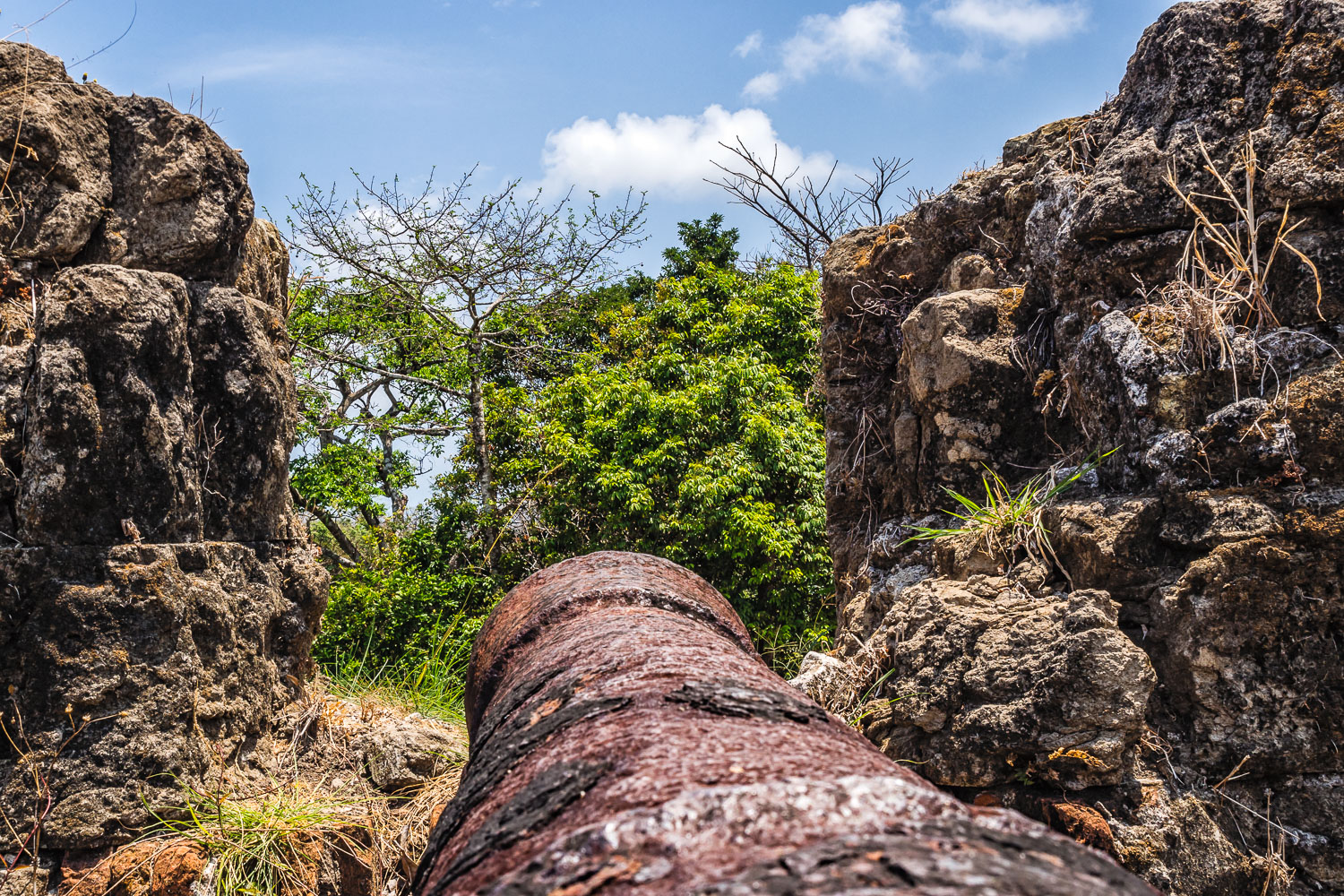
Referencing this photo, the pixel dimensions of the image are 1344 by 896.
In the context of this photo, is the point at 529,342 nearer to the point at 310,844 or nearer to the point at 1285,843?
the point at 310,844

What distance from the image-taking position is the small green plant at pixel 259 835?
3967 millimetres

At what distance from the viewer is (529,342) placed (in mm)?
15102

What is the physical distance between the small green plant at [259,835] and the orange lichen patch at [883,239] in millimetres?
4283

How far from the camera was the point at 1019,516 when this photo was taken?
3.56 m

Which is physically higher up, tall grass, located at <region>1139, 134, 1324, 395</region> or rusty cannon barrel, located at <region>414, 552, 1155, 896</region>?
→ tall grass, located at <region>1139, 134, 1324, 395</region>

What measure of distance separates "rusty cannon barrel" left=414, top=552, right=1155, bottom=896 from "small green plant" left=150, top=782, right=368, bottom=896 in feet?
9.99

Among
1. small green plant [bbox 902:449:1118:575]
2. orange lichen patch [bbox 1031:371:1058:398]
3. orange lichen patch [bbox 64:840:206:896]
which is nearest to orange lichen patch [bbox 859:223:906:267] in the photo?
orange lichen patch [bbox 1031:371:1058:398]

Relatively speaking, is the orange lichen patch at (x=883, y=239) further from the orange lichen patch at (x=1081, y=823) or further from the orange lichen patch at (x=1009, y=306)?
the orange lichen patch at (x=1081, y=823)

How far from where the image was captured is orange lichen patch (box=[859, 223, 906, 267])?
5.26m

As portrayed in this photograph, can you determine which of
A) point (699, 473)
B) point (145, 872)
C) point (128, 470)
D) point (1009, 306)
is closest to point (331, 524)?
point (699, 473)

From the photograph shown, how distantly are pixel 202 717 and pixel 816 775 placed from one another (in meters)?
4.20

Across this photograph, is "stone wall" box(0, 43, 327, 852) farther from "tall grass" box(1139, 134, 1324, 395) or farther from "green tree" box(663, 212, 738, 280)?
"green tree" box(663, 212, 738, 280)

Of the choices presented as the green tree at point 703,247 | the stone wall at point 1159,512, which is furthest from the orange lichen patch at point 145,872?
the green tree at point 703,247

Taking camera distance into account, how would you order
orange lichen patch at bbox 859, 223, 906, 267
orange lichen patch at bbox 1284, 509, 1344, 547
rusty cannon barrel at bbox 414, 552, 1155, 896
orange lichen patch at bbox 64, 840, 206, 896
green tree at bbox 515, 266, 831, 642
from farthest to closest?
green tree at bbox 515, 266, 831, 642
orange lichen patch at bbox 859, 223, 906, 267
orange lichen patch at bbox 64, 840, 206, 896
orange lichen patch at bbox 1284, 509, 1344, 547
rusty cannon barrel at bbox 414, 552, 1155, 896
